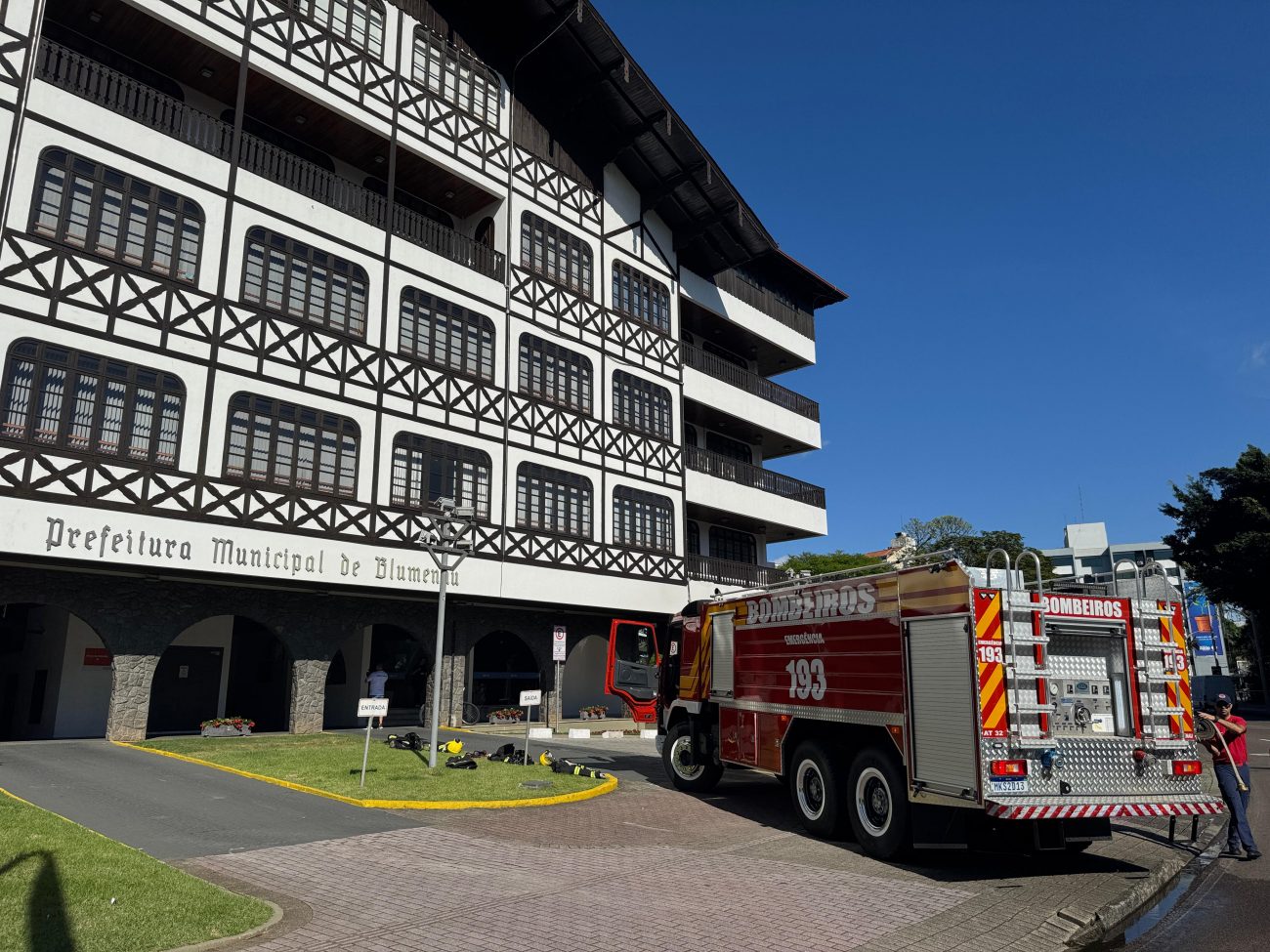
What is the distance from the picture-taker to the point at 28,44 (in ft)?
55.7

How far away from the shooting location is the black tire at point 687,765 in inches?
→ 579

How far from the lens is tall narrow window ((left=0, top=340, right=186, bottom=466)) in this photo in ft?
53.2

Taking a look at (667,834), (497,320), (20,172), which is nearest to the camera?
(667,834)

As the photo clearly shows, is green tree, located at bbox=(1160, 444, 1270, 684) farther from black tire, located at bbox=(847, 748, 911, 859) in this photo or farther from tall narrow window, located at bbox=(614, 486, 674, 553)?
black tire, located at bbox=(847, 748, 911, 859)

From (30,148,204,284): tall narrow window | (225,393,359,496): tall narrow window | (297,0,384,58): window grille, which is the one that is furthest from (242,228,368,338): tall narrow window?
(297,0,384,58): window grille

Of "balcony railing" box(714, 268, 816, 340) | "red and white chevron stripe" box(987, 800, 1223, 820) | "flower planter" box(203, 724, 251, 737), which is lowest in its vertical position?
"flower planter" box(203, 724, 251, 737)

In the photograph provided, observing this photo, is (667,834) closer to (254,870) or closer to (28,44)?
(254,870)

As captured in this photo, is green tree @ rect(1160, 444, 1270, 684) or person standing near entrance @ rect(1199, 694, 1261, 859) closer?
person standing near entrance @ rect(1199, 694, 1261, 859)

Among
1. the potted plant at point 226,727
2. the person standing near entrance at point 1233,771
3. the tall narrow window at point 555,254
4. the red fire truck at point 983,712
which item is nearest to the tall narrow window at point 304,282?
the tall narrow window at point 555,254

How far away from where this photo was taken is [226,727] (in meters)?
21.3

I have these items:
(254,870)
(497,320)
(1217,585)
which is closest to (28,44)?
(497,320)

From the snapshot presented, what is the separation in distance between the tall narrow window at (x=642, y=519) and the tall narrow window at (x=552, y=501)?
1472 millimetres

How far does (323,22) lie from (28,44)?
729 cm

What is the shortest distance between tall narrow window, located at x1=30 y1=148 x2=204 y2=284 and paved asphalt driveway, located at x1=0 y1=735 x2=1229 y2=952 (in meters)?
10.1
